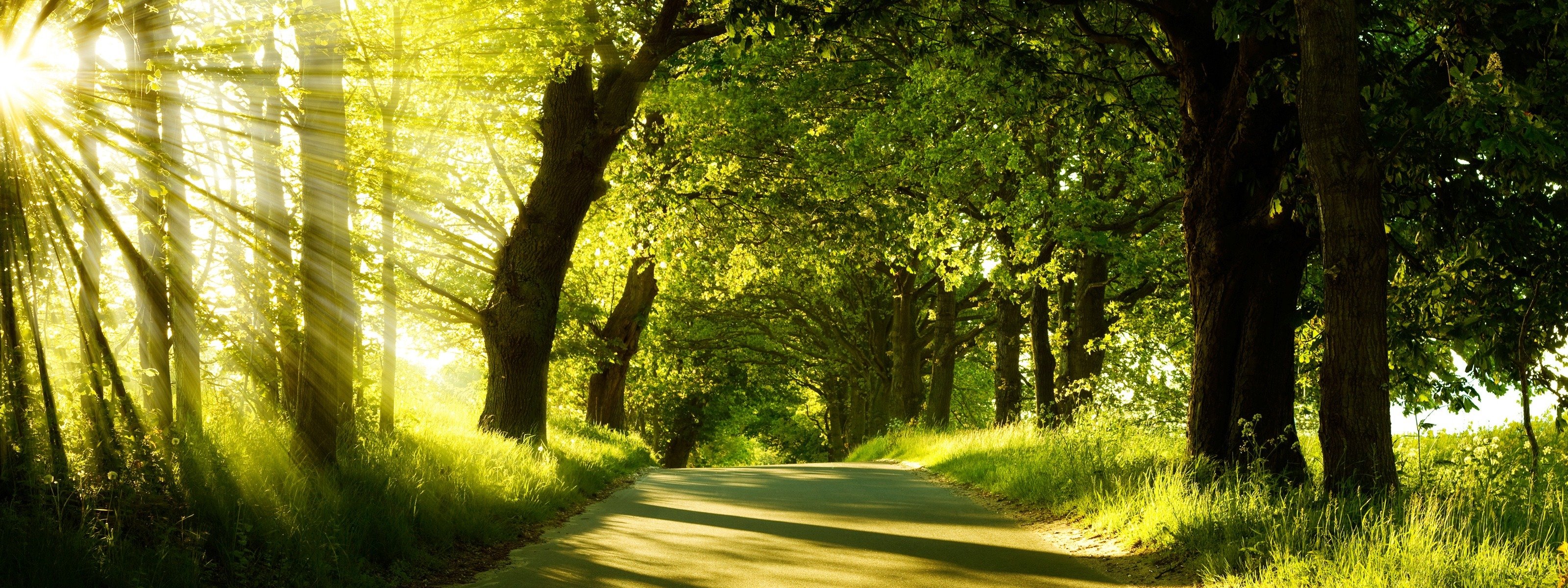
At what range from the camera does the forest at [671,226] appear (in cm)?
563

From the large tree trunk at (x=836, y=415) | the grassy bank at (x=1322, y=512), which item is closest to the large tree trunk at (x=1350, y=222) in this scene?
the grassy bank at (x=1322, y=512)

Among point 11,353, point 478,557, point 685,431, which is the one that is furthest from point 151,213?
point 685,431

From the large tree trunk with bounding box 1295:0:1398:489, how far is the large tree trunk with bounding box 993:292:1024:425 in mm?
13414

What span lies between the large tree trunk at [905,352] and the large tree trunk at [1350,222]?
19.9 m

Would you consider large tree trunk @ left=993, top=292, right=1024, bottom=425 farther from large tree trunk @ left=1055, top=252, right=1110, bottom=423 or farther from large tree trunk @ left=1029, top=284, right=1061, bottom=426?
large tree trunk @ left=1055, top=252, right=1110, bottom=423

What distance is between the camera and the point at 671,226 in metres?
18.6

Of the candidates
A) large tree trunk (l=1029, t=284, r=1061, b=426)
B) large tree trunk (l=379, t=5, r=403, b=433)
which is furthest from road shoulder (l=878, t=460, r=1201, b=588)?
large tree trunk (l=1029, t=284, r=1061, b=426)

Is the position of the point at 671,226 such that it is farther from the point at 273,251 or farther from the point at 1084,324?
the point at 273,251

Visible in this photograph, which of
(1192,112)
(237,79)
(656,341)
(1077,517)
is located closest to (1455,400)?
(1192,112)

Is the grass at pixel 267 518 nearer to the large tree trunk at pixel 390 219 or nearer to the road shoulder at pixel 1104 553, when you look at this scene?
the large tree trunk at pixel 390 219

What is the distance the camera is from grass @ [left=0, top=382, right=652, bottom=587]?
452 centimetres

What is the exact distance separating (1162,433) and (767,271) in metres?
9.92

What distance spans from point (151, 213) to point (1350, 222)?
8207mm

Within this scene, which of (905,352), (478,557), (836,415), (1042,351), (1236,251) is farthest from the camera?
(836,415)
